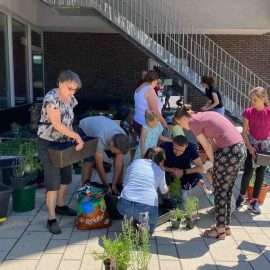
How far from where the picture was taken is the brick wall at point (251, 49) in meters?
12.7

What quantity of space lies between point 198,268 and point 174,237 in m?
0.63

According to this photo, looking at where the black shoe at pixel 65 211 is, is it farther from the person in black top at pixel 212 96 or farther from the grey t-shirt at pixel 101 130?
the person in black top at pixel 212 96

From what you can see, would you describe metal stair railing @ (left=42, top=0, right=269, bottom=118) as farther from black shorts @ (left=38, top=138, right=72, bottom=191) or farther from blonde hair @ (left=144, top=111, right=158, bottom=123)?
black shorts @ (left=38, top=138, right=72, bottom=191)

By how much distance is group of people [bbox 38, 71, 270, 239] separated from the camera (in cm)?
364

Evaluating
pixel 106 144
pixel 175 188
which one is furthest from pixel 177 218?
pixel 106 144

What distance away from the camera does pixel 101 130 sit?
4582mm

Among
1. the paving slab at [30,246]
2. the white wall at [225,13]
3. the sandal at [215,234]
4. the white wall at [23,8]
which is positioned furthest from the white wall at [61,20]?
the sandal at [215,234]

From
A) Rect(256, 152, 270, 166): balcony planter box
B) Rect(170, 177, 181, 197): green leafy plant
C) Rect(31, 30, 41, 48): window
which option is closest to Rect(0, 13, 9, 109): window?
Rect(31, 30, 41, 48): window

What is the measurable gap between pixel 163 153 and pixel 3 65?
18.4ft

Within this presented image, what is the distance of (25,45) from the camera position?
10070 mm

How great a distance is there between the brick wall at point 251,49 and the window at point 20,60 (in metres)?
6.13

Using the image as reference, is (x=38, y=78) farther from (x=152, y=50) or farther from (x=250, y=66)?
(x=250, y=66)

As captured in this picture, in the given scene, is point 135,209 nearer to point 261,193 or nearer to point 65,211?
point 65,211

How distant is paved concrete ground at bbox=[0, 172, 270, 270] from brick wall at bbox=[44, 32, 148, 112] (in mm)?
8574
